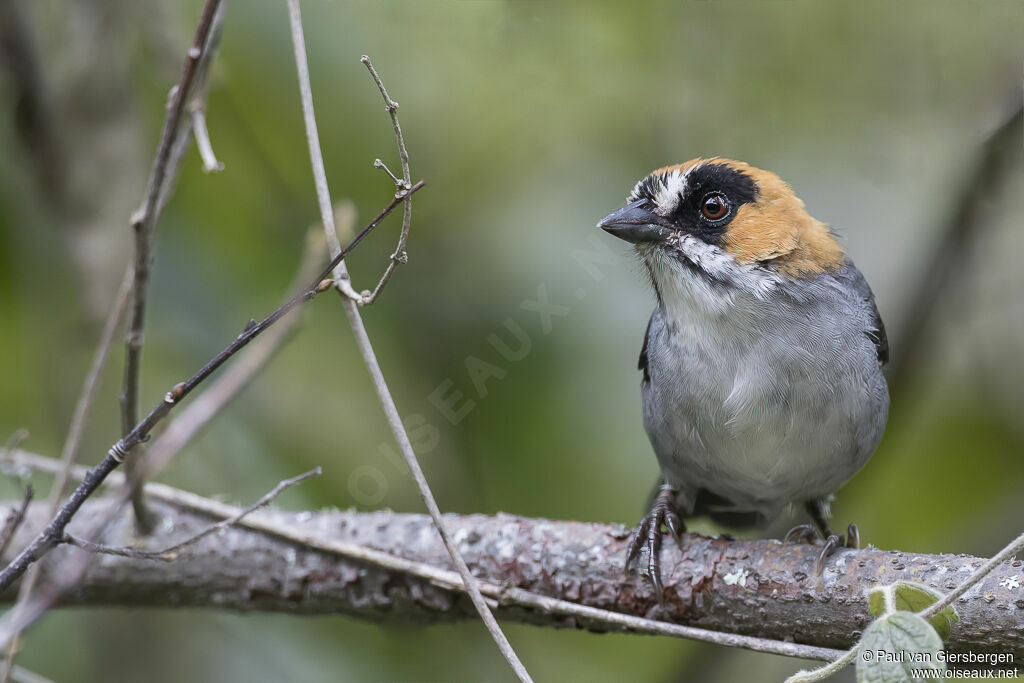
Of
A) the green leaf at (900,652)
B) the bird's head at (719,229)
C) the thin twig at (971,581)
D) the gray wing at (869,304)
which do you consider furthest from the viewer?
the gray wing at (869,304)

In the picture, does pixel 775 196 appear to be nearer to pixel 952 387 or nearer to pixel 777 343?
pixel 777 343

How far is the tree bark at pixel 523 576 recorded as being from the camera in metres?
2.48

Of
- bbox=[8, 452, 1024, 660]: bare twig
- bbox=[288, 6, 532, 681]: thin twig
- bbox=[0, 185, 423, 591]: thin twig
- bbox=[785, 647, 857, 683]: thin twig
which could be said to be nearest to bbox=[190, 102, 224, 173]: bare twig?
bbox=[288, 6, 532, 681]: thin twig

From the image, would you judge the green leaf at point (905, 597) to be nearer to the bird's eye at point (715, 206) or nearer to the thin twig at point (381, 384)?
the thin twig at point (381, 384)

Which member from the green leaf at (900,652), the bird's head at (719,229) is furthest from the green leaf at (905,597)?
the bird's head at (719,229)

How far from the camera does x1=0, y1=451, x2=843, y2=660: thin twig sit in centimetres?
243

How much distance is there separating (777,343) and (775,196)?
22.2 inches

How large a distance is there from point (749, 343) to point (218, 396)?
1808 millimetres

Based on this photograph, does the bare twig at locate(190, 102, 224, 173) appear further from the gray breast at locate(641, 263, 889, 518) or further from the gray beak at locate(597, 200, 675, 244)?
the gray breast at locate(641, 263, 889, 518)

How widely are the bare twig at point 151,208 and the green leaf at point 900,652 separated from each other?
1993 millimetres

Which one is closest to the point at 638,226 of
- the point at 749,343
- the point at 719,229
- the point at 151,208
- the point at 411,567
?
the point at 719,229

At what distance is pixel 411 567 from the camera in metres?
2.88

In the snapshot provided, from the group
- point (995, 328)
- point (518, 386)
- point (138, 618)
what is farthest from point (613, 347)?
point (138, 618)

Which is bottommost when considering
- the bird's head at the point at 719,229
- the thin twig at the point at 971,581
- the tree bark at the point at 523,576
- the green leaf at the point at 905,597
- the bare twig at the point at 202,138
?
the tree bark at the point at 523,576
